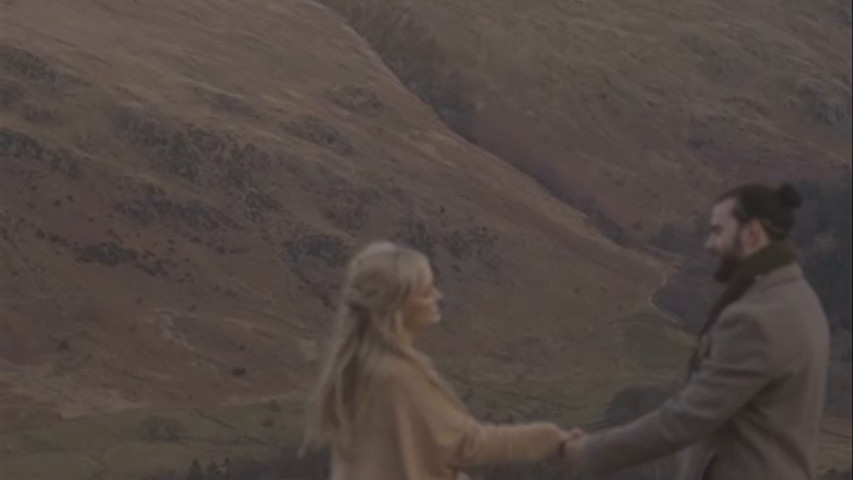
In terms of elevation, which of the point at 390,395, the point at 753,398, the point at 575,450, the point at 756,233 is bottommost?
the point at 575,450

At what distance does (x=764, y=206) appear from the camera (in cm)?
481

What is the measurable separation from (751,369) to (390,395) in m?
0.90

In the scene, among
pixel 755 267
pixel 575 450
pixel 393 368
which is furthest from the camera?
pixel 575 450

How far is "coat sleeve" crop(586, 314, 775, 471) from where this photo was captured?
4.69 metres

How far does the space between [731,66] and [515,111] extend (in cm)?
173

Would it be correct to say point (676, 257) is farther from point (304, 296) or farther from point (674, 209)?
point (304, 296)

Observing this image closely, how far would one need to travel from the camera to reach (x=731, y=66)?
13.5m

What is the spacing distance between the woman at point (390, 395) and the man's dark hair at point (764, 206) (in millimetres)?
802

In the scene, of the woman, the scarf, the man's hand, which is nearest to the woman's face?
the woman


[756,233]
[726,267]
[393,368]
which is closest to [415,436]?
[393,368]

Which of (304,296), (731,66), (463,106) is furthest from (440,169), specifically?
(731,66)

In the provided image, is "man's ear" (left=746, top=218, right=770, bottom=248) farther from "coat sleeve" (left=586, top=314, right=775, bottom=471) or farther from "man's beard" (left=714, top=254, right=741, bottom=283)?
"coat sleeve" (left=586, top=314, right=775, bottom=471)

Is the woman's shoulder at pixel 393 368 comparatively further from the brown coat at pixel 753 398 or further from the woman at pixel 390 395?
the brown coat at pixel 753 398

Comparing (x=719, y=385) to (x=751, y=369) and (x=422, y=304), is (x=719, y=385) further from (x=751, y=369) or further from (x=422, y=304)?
(x=422, y=304)
